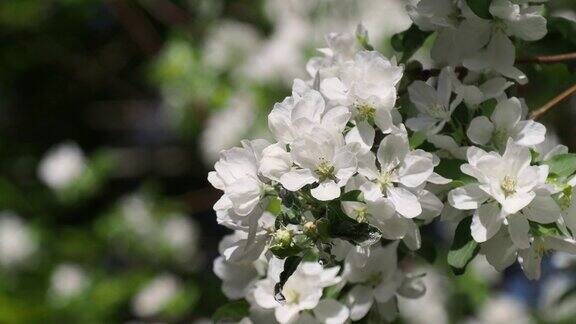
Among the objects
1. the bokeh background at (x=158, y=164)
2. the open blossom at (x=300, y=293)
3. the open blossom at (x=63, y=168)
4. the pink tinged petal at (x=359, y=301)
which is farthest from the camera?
the open blossom at (x=63, y=168)

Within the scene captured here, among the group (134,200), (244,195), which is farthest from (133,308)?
(244,195)

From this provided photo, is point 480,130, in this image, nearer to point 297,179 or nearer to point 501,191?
point 501,191

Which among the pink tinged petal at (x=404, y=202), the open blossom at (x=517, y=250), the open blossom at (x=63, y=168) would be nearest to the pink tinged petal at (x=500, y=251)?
the open blossom at (x=517, y=250)

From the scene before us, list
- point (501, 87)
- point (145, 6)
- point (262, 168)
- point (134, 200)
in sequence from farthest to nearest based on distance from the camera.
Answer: point (145, 6)
point (134, 200)
point (501, 87)
point (262, 168)

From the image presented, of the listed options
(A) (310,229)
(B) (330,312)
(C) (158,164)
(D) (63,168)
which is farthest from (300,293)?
(C) (158,164)

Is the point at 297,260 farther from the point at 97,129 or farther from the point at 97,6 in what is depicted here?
the point at 97,129

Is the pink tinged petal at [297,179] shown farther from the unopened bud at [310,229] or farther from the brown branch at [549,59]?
the brown branch at [549,59]

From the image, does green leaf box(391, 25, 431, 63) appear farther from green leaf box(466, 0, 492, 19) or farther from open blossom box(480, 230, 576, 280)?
open blossom box(480, 230, 576, 280)
